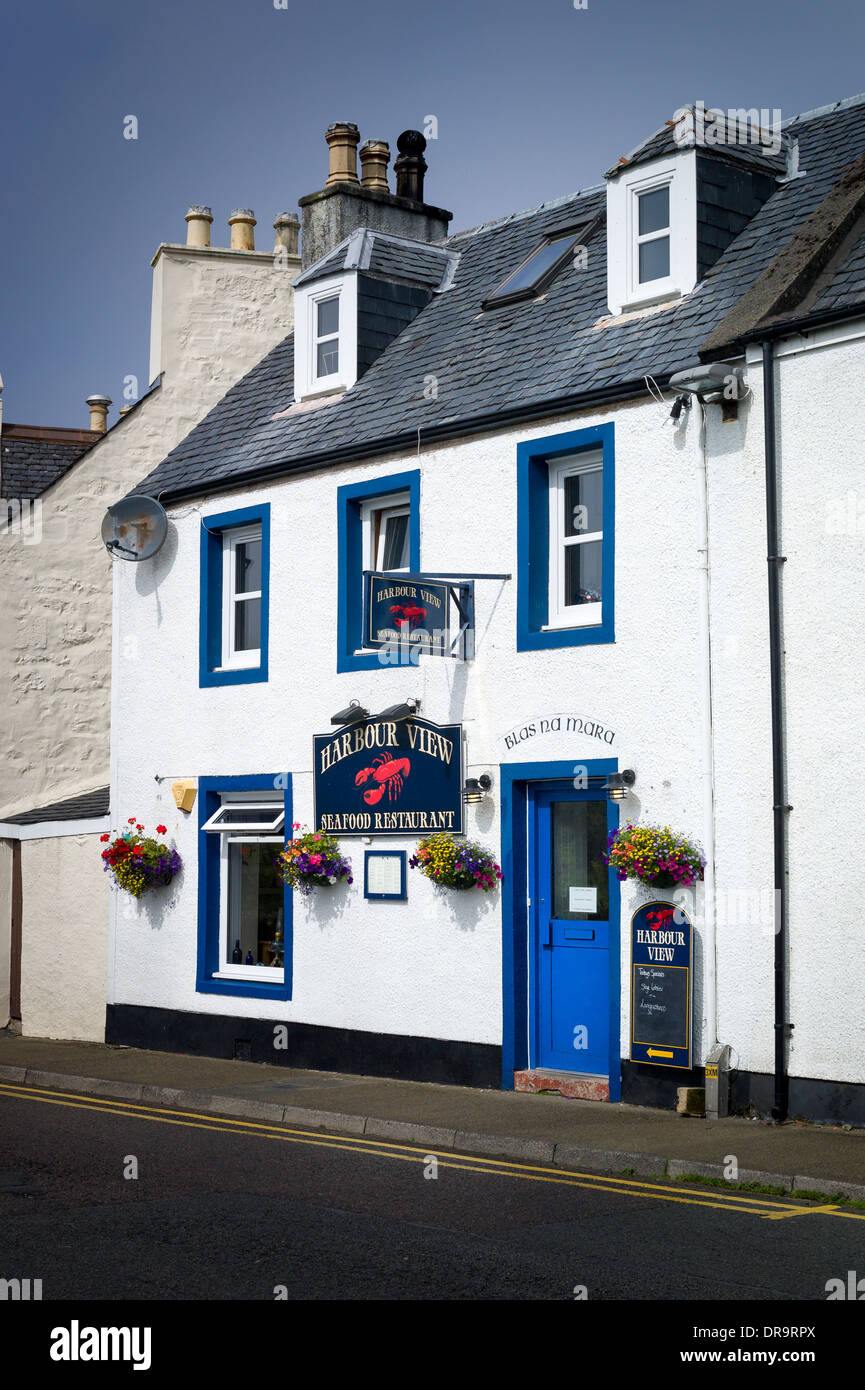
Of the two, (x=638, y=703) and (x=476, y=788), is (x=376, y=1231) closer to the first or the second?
(x=638, y=703)

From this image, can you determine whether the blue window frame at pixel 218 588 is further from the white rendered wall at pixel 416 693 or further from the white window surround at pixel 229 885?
the white window surround at pixel 229 885

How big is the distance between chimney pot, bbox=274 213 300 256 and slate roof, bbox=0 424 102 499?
13.9ft

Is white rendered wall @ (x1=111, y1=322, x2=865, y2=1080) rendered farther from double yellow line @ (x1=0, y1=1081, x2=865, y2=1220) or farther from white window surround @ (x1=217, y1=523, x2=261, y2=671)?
double yellow line @ (x1=0, y1=1081, x2=865, y2=1220)

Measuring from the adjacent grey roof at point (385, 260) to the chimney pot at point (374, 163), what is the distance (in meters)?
1.84

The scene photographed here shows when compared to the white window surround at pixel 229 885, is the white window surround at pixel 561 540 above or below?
above

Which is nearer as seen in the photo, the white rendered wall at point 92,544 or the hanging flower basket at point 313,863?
the hanging flower basket at point 313,863

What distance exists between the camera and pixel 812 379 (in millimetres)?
11336

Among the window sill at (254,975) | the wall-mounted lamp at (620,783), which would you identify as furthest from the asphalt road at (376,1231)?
the window sill at (254,975)

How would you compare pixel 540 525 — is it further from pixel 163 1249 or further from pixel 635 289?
pixel 163 1249

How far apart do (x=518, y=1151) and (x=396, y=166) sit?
13.8 metres

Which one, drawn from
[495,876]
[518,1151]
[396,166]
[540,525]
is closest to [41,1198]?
[518,1151]

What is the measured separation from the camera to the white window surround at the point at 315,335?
16.7 m

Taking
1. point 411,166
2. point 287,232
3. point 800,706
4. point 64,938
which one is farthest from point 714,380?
point 287,232

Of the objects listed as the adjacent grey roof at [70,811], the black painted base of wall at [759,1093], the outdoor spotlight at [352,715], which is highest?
the outdoor spotlight at [352,715]
